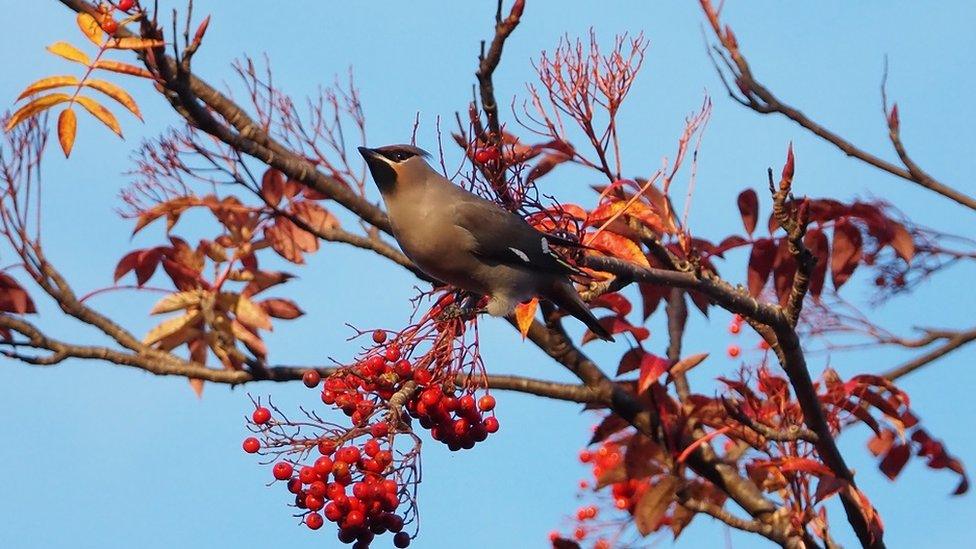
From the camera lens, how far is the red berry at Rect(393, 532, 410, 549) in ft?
11.7

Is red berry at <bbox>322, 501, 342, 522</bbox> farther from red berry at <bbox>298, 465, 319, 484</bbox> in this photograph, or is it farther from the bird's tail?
the bird's tail

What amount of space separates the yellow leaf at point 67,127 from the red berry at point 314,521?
164cm

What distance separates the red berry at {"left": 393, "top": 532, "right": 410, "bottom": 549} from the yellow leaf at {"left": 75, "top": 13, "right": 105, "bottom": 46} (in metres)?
1.97

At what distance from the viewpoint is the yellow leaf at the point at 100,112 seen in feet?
14.3

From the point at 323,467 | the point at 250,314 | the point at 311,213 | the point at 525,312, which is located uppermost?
the point at 311,213

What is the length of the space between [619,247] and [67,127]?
74.8 inches

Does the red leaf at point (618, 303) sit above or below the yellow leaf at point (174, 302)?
below

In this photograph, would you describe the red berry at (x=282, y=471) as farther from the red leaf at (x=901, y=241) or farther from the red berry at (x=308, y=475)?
the red leaf at (x=901, y=241)

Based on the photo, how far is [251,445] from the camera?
12.0ft

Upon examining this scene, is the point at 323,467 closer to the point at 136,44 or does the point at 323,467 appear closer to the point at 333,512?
the point at 333,512

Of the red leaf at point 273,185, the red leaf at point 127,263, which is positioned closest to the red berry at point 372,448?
the red leaf at point 273,185

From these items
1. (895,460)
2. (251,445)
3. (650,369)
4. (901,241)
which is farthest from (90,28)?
(895,460)

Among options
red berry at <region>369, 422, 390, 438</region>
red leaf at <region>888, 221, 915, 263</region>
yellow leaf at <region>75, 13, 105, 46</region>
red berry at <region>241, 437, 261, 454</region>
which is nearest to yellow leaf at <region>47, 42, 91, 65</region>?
yellow leaf at <region>75, 13, 105, 46</region>

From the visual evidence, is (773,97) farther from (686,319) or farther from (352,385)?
(352,385)
